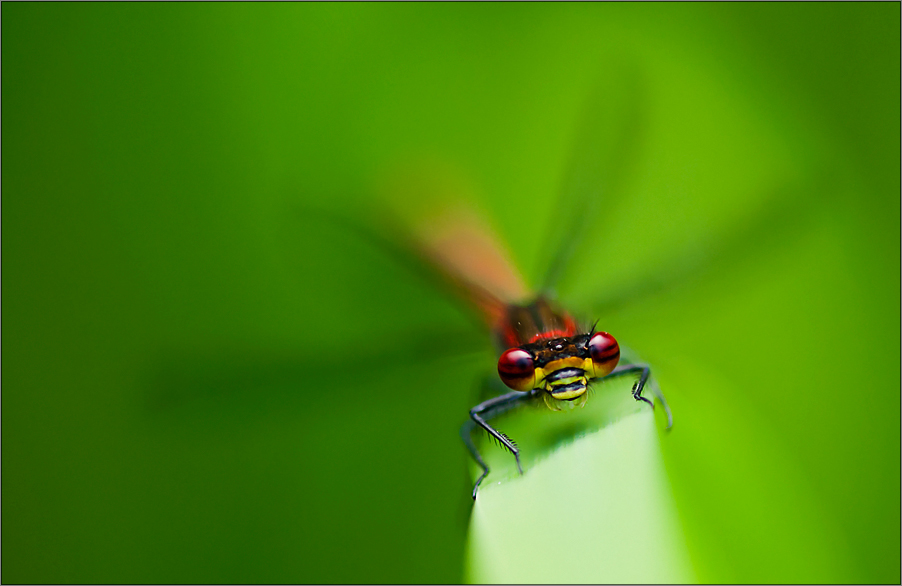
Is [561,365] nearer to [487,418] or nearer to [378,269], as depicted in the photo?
[487,418]

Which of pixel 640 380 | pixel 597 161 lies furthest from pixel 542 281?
pixel 640 380

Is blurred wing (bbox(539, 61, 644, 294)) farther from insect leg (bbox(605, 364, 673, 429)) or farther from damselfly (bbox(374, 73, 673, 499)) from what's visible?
insect leg (bbox(605, 364, 673, 429))

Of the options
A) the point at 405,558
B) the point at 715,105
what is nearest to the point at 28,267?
the point at 405,558

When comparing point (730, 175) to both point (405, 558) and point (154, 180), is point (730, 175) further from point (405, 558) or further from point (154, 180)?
point (154, 180)

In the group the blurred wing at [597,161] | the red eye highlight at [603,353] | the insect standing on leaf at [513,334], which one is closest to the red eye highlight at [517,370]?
the insect standing on leaf at [513,334]

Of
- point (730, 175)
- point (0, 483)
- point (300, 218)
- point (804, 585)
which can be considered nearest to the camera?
point (804, 585)
